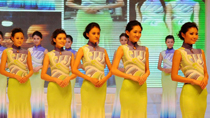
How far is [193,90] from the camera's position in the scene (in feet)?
11.5

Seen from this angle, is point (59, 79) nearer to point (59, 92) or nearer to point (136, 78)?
point (59, 92)

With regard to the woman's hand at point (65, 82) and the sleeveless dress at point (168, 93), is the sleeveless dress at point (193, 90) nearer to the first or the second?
the woman's hand at point (65, 82)

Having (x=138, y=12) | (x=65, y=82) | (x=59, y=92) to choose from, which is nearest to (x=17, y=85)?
(x=59, y=92)

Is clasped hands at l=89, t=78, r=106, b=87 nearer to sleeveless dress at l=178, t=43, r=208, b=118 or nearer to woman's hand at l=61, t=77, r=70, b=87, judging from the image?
woman's hand at l=61, t=77, r=70, b=87

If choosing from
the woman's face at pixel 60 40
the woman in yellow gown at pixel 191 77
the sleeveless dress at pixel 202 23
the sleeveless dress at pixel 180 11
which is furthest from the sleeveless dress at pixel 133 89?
the sleeveless dress at pixel 202 23

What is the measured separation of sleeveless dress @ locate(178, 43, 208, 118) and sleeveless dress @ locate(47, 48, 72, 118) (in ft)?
4.50

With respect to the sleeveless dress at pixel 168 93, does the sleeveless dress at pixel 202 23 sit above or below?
above

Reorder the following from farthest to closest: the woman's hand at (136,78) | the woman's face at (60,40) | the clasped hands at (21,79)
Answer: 1. the clasped hands at (21,79)
2. the woman's face at (60,40)
3. the woman's hand at (136,78)

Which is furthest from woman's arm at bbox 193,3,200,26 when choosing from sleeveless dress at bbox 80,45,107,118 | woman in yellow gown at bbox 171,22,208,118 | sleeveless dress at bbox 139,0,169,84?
sleeveless dress at bbox 80,45,107,118

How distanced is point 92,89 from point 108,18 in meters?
4.29

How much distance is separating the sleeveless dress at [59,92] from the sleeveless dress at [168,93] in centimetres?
242

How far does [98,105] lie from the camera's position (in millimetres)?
3764

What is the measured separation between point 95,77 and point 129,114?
22.8 inches

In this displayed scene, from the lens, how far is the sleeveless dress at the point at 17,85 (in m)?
4.40
